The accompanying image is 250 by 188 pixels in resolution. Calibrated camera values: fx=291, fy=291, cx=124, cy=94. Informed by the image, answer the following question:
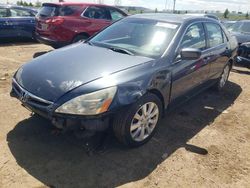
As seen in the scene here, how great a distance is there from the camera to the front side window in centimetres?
430

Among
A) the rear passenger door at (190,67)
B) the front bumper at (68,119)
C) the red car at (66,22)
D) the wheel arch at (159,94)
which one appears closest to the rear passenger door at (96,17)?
the red car at (66,22)

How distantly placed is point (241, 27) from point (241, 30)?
0.24 meters

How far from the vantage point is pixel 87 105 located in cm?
303

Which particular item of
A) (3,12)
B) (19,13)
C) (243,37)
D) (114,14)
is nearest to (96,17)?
(114,14)

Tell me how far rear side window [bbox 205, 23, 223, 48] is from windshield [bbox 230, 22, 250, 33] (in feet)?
17.3

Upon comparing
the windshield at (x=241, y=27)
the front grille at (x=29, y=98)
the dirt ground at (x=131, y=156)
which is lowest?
the dirt ground at (x=131, y=156)

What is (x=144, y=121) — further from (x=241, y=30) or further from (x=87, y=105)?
(x=241, y=30)

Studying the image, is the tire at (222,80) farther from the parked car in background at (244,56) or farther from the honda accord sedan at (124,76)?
the parked car in background at (244,56)

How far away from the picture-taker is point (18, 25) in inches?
408

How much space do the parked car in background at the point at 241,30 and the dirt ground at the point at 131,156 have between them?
213 inches

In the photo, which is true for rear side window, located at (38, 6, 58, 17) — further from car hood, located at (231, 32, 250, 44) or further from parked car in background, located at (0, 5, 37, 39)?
car hood, located at (231, 32, 250, 44)

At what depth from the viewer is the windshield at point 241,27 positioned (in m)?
10.3

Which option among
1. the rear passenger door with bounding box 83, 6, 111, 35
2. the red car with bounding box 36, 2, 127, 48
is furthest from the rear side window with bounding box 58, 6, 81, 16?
the rear passenger door with bounding box 83, 6, 111, 35

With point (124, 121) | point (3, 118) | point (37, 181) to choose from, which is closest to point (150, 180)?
point (124, 121)
